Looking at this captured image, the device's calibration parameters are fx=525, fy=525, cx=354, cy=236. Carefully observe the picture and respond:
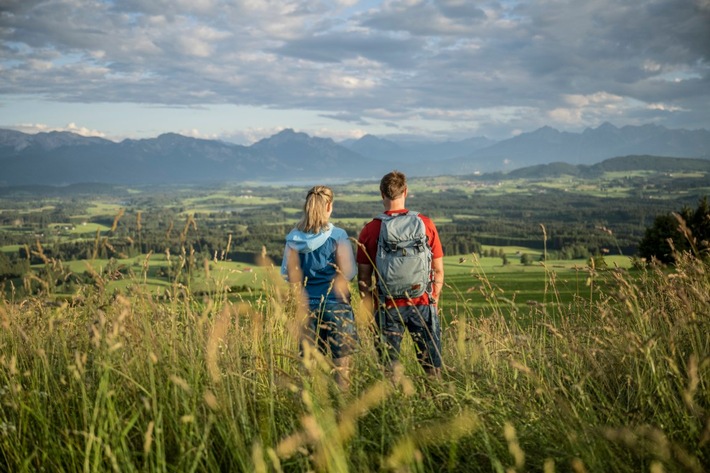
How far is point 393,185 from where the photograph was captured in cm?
522

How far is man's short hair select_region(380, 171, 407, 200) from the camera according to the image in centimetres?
521

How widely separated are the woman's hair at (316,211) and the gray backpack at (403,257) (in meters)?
0.64

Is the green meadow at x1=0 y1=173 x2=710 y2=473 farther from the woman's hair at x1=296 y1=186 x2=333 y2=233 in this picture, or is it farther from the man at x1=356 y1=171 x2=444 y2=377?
the woman's hair at x1=296 y1=186 x2=333 y2=233

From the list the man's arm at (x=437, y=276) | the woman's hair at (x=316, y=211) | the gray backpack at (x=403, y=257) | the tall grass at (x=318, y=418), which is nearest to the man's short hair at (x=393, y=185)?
the gray backpack at (x=403, y=257)

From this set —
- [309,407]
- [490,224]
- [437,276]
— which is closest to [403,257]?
[437,276]

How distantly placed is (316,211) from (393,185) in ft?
2.65

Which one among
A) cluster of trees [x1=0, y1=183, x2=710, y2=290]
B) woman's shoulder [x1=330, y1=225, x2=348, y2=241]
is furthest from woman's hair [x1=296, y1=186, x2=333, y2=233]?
cluster of trees [x1=0, y1=183, x2=710, y2=290]

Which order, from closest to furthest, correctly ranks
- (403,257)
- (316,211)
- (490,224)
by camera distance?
(403,257) → (316,211) → (490,224)

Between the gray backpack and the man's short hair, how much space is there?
282mm

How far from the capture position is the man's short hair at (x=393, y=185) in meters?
5.21

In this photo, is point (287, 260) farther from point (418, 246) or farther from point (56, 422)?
point (56, 422)

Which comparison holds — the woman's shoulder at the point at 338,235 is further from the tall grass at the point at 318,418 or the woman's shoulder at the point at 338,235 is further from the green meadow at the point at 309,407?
the tall grass at the point at 318,418

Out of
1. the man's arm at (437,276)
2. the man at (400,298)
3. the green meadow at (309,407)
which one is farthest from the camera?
the man's arm at (437,276)

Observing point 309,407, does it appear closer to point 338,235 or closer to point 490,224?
point 338,235
